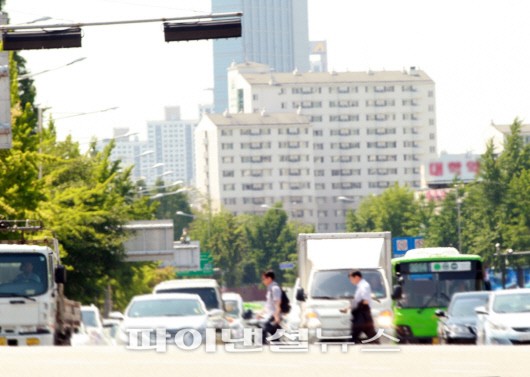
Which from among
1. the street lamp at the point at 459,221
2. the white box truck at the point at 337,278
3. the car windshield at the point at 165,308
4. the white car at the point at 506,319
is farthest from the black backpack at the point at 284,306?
the street lamp at the point at 459,221

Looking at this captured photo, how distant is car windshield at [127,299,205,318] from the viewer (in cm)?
3003

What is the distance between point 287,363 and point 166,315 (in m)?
17.5

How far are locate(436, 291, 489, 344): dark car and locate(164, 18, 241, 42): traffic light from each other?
35.7 ft

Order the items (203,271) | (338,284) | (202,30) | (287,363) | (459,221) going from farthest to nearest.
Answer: (203,271)
(459,221)
(338,284)
(202,30)
(287,363)

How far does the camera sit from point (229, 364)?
12.4 metres

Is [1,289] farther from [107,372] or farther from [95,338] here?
[107,372]

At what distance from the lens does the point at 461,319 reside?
32812 mm

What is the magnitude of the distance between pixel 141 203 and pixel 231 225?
9308cm

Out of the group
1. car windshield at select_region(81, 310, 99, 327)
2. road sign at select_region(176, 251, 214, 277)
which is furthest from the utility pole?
road sign at select_region(176, 251, 214, 277)

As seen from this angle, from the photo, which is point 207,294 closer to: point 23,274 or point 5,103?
point 5,103

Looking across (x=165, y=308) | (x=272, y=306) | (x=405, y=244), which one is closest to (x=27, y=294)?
(x=165, y=308)

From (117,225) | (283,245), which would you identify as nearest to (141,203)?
(117,225)

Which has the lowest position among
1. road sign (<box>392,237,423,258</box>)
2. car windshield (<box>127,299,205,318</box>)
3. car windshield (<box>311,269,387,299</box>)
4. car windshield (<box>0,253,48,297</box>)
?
car windshield (<box>127,299,205,318</box>)

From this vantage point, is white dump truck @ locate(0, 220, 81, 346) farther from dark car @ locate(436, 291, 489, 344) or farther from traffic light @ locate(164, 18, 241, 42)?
dark car @ locate(436, 291, 489, 344)
